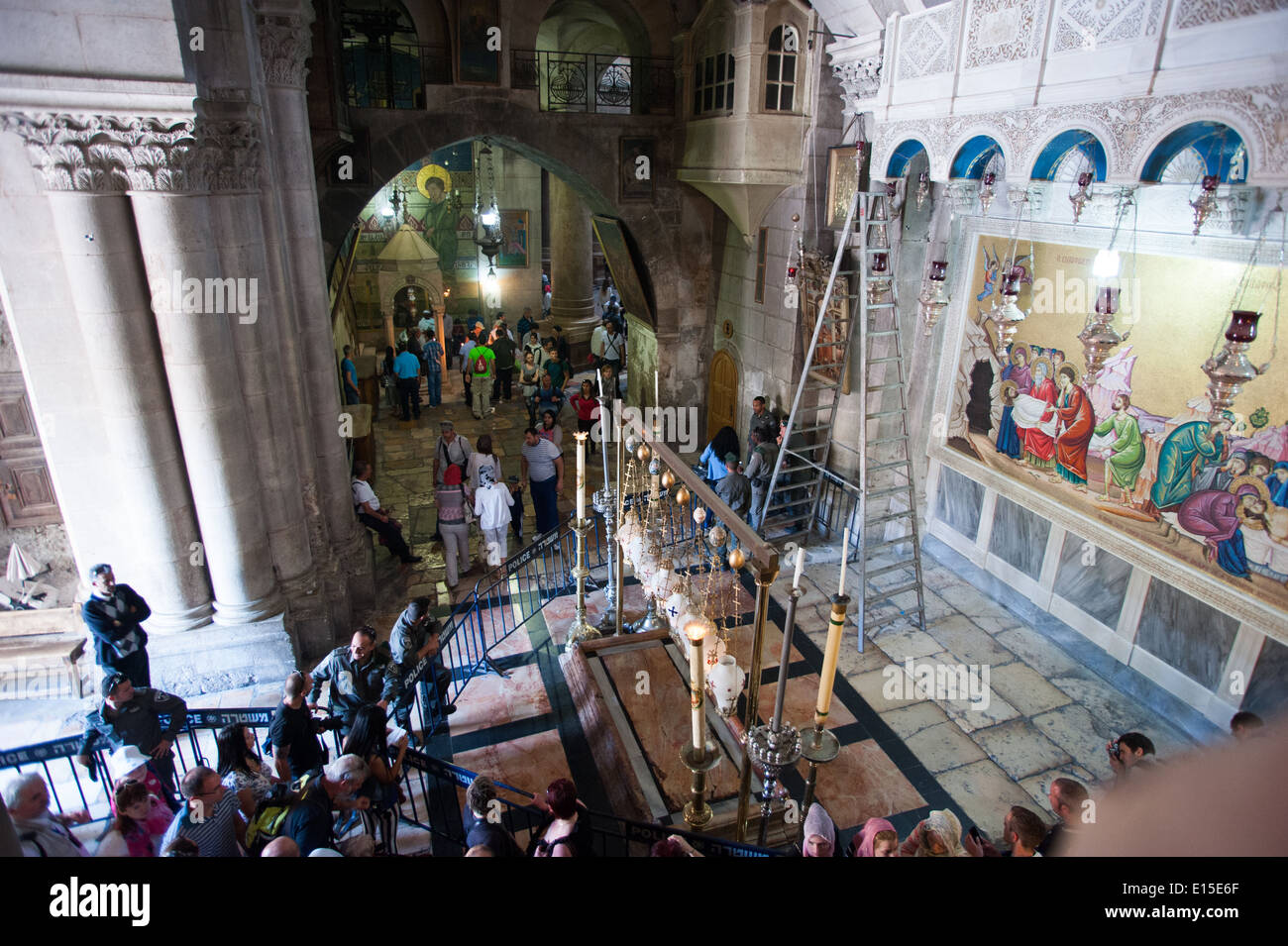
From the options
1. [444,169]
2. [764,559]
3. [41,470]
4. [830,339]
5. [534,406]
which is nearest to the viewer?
[764,559]

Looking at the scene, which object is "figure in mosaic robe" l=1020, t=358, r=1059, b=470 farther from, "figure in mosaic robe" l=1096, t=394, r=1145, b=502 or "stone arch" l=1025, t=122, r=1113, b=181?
"stone arch" l=1025, t=122, r=1113, b=181

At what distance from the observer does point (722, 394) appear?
12828mm

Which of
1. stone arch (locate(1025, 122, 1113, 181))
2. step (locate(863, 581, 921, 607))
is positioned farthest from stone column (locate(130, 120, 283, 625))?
stone arch (locate(1025, 122, 1113, 181))

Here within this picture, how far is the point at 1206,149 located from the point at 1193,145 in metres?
0.12

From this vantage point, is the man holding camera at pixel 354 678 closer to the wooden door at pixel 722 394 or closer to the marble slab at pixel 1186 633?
the marble slab at pixel 1186 633

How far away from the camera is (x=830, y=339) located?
9.45m

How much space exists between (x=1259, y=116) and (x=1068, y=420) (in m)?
3.25

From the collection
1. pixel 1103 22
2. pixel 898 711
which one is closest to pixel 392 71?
pixel 1103 22

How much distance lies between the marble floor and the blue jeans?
1.30 meters

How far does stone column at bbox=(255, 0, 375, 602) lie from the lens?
6.83 metres

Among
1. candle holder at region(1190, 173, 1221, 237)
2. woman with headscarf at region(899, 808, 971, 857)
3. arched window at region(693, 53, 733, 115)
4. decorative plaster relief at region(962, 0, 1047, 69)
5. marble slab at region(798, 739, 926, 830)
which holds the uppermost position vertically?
arched window at region(693, 53, 733, 115)

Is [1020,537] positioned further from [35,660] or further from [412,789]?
[35,660]
